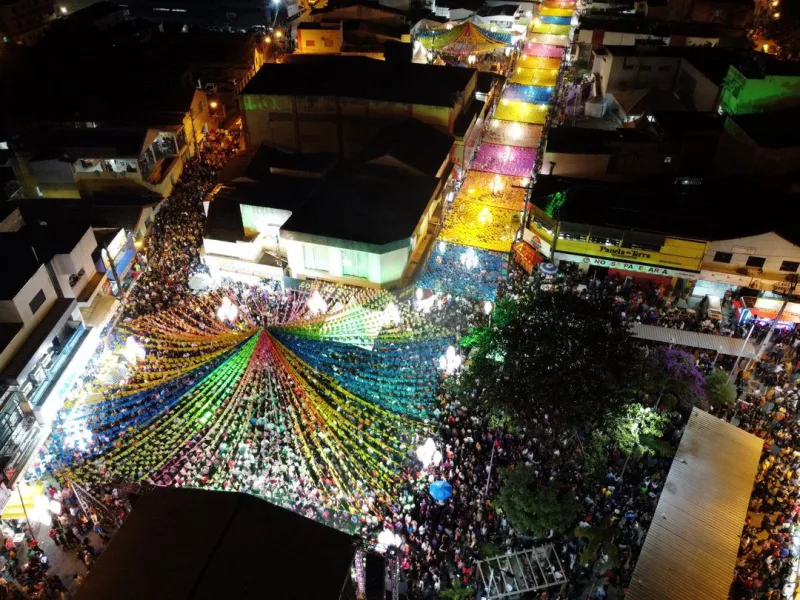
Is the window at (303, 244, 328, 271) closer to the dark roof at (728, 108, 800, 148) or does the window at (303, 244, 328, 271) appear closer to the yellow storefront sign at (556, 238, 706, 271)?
the yellow storefront sign at (556, 238, 706, 271)

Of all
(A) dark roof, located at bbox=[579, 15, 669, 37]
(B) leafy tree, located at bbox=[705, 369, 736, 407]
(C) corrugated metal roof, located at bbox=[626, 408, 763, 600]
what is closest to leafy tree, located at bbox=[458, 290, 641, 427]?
(C) corrugated metal roof, located at bbox=[626, 408, 763, 600]

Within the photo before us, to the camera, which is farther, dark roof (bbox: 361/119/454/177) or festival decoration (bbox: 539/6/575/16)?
festival decoration (bbox: 539/6/575/16)

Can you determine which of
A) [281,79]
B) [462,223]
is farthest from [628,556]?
[281,79]

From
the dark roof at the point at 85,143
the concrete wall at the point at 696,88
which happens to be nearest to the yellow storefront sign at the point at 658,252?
the concrete wall at the point at 696,88

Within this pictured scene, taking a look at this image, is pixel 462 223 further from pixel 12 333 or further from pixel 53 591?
pixel 53 591

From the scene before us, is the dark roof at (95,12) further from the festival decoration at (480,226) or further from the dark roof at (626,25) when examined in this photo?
the festival decoration at (480,226)

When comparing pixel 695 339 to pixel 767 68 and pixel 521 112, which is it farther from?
pixel 521 112

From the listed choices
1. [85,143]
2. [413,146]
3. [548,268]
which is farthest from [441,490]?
[85,143]
